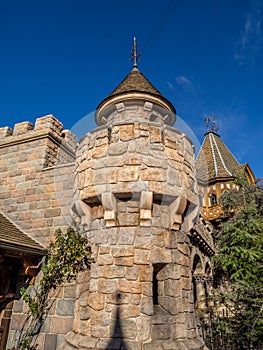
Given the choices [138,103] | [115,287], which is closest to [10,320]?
[115,287]

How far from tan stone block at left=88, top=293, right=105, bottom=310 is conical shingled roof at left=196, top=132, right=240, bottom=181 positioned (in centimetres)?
1061

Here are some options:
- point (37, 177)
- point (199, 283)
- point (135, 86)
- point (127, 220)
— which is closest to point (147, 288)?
point (127, 220)

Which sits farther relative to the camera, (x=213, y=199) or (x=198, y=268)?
(x=213, y=199)

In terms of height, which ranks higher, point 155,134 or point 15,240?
point 155,134

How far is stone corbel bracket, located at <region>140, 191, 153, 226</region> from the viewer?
3619mm

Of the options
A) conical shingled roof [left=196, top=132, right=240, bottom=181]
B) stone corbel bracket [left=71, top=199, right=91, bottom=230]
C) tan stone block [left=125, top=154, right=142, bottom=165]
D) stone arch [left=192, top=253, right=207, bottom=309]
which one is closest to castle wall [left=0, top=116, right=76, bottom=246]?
stone corbel bracket [left=71, top=199, right=91, bottom=230]

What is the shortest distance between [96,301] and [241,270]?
6.87 m

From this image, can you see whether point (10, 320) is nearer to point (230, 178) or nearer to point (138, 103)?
point (138, 103)

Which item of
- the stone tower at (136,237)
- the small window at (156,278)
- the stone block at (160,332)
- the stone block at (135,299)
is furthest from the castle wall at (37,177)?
the stone block at (160,332)

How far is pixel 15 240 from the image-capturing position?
466 cm

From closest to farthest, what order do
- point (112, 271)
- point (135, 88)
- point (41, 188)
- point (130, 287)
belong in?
1. point (130, 287)
2. point (112, 271)
3. point (41, 188)
4. point (135, 88)

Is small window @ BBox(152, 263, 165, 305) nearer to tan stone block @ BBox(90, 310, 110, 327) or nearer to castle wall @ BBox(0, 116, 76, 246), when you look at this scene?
tan stone block @ BBox(90, 310, 110, 327)

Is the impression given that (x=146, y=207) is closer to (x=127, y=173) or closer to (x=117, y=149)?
(x=127, y=173)

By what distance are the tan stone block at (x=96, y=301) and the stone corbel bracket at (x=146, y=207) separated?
1159 millimetres
